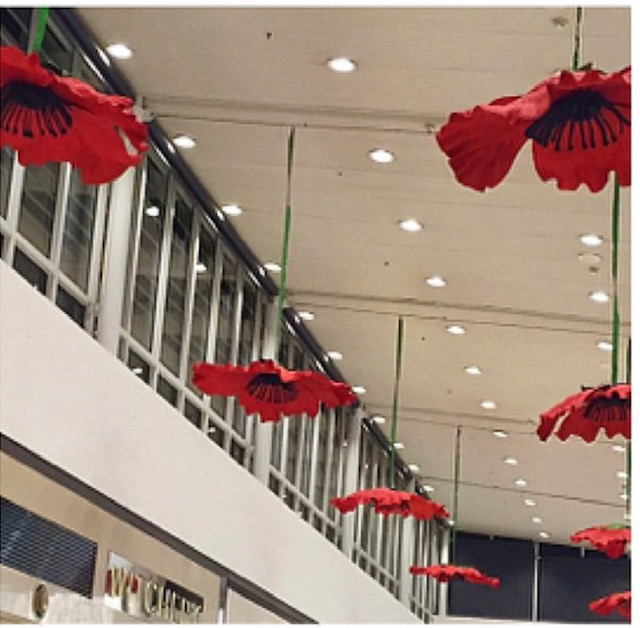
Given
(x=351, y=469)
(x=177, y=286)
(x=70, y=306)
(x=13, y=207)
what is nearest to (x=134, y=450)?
(x=70, y=306)

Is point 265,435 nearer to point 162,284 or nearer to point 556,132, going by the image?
point 162,284

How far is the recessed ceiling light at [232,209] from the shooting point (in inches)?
424

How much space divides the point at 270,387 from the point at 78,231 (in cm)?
217

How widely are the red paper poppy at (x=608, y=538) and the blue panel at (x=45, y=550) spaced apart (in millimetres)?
2848

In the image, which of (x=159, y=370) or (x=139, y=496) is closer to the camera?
(x=139, y=496)

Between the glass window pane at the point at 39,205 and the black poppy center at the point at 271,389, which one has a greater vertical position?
the glass window pane at the point at 39,205

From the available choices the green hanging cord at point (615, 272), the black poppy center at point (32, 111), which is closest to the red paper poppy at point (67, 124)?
the black poppy center at point (32, 111)

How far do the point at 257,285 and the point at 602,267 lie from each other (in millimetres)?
3166

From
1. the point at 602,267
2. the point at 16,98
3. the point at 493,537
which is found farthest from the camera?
the point at 493,537

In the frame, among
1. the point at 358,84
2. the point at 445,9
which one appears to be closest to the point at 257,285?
the point at 358,84

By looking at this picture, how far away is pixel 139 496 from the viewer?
8312 mm

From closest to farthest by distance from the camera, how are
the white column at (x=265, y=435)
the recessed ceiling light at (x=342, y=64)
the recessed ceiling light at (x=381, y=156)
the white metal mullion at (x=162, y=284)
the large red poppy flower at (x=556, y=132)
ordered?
the large red poppy flower at (x=556, y=132) → the recessed ceiling light at (x=342, y=64) → the recessed ceiling light at (x=381, y=156) → the white metal mullion at (x=162, y=284) → the white column at (x=265, y=435)

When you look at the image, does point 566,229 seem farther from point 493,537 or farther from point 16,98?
point 493,537

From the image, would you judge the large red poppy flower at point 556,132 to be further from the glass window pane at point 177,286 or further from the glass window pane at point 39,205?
the glass window pane at point 177,286
